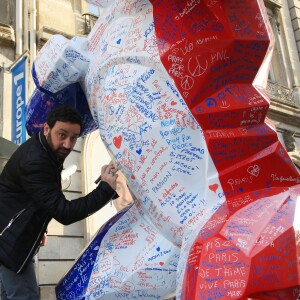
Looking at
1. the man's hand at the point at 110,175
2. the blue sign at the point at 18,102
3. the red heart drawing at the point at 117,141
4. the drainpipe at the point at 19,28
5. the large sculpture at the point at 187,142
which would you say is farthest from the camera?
the drainpipe at the point at 19,28

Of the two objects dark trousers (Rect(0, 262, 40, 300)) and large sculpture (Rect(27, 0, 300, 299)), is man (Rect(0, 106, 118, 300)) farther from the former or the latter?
large sculpture (Rect(27, 0, 300, 299))

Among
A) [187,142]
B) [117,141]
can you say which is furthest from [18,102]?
[187,142]

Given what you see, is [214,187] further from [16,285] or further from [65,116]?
[16,285]

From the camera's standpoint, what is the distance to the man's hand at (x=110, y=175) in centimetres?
158

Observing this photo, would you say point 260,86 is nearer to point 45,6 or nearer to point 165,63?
point 165,63

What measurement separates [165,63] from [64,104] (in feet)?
2.05

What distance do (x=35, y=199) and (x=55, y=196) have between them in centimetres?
8

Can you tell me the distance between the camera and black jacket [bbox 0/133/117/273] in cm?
157

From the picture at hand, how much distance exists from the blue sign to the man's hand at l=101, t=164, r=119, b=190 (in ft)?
12.1

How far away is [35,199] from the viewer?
160 centimetres

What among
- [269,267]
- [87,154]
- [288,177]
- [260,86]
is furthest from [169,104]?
[87,154]

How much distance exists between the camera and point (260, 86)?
143 centimetres

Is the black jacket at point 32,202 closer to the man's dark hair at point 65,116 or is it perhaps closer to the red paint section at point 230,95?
the man's dark hair at point 65,116

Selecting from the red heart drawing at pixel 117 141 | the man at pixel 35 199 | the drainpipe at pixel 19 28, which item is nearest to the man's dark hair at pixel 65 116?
the man at pixel 35 199
